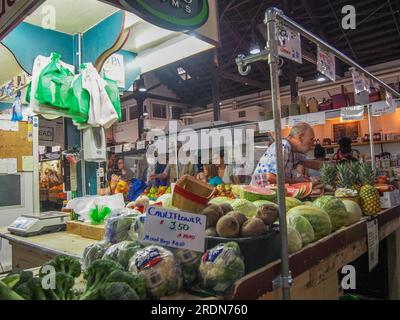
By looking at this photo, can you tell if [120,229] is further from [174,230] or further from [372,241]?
[372,241]

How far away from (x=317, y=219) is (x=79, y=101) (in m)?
2.13

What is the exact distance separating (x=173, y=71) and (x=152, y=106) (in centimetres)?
209

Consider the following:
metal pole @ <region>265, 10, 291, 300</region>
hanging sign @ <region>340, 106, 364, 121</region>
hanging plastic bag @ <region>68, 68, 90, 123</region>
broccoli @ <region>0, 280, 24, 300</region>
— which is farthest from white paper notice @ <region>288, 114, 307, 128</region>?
broccoli @ <region>0, 280, 24, 300</region>

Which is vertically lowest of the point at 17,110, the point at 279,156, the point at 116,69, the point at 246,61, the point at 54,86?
the point at 279,156

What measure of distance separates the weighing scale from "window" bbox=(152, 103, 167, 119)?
12.3 meters

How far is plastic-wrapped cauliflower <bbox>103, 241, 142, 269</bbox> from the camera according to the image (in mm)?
1154

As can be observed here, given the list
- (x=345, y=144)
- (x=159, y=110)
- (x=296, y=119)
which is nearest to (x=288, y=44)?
(x=345, y=144)

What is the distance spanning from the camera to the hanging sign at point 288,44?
1597 mm

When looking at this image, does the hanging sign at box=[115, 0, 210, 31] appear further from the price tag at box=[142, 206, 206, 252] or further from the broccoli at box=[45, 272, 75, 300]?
the broccoli at box=[45, 272, 75, 300]

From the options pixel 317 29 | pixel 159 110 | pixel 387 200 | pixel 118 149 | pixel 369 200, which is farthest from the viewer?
pixel 159 110

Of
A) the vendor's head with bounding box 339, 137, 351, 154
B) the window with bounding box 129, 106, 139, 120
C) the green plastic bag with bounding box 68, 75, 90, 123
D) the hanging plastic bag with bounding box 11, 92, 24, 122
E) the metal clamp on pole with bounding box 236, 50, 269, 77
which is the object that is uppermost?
the window with bounding box 129, 106, 139, 120

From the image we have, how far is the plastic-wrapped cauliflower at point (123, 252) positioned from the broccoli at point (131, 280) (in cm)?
16

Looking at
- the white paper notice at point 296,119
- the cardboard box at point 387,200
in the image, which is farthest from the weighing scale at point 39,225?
the white paper notice at point 296,119

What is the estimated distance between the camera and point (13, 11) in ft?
4.92
